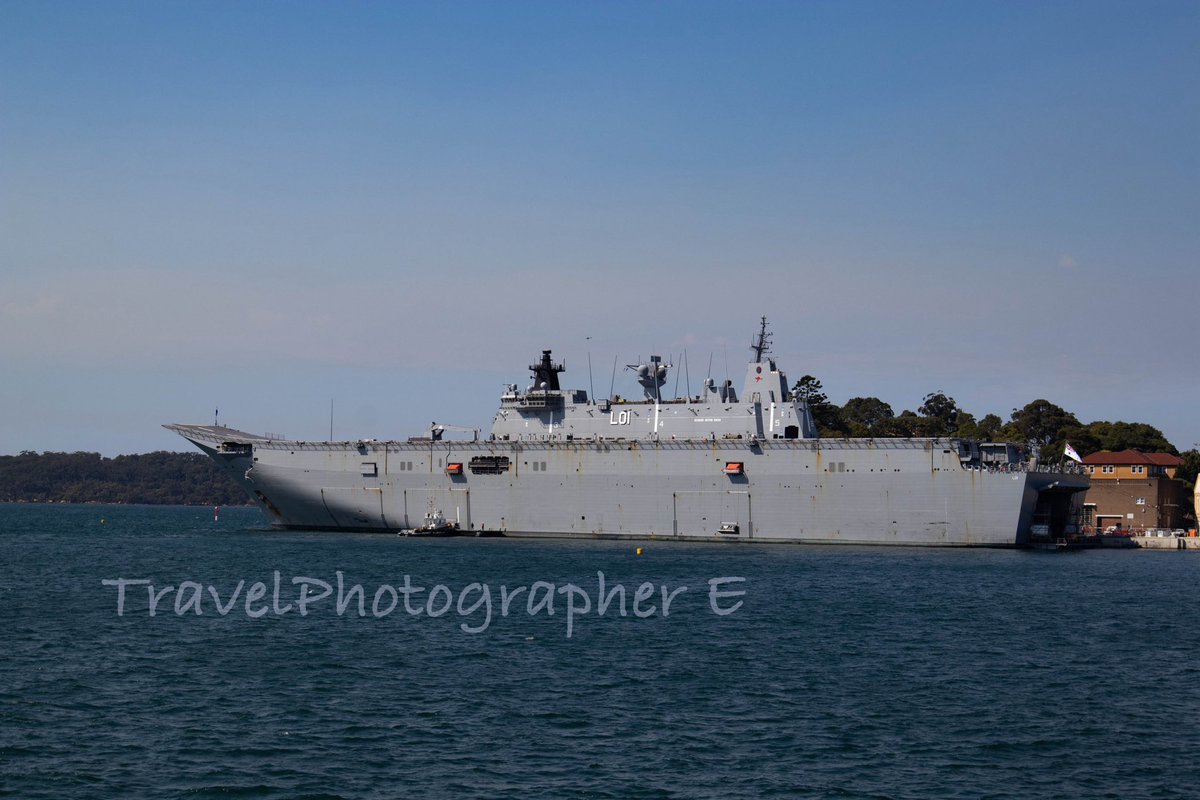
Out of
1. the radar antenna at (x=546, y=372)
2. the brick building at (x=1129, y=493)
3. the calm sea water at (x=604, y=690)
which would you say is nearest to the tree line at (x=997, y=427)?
the brick building at (x=1129, y=493)

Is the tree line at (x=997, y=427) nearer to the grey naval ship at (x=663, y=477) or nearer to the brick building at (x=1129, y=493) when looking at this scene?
the brick building at (x=1129, y=493)

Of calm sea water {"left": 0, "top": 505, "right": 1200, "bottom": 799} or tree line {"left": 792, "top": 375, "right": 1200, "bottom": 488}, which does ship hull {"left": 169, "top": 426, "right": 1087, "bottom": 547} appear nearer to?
calm sea water {"left": 0, "top": 505, "right": 1200, "bottom": 799}

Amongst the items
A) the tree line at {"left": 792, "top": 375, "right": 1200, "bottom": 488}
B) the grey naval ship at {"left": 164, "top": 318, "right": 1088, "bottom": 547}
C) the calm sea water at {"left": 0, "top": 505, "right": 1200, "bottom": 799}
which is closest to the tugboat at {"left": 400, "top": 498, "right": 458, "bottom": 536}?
the grey naval ship at {"left": 164, "top": 318, "right": 1088, "bottom": 547}

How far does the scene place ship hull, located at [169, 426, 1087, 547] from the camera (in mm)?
53188

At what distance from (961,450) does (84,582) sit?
36.8 metres

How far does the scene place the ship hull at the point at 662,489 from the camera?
2094 inches

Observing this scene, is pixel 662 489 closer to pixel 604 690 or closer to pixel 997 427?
pixel 604 690

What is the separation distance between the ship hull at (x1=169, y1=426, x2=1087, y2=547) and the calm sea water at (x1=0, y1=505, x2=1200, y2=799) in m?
11.7

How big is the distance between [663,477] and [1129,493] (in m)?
39.0

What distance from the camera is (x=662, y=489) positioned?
57625 mm

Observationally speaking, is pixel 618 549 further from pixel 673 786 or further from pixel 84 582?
pixel 673 786

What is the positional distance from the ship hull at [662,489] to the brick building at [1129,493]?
17.6m

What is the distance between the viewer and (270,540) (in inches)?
2368

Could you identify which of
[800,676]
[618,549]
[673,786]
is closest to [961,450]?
[618,549]
